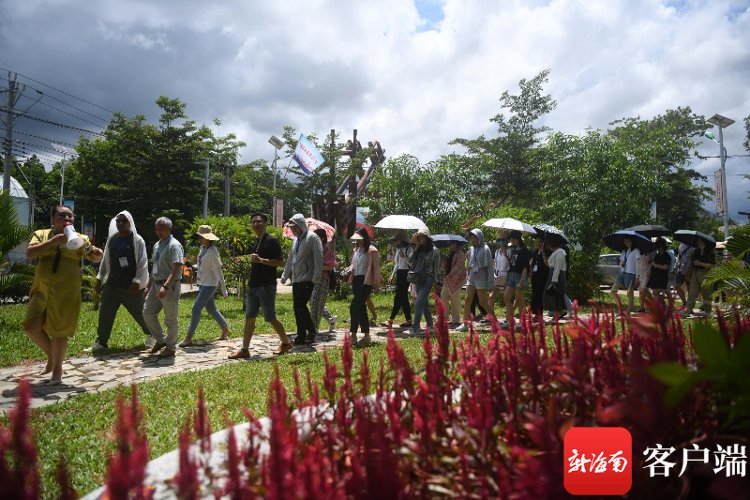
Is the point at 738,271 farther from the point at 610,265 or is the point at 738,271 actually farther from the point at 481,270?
the point at 610,265

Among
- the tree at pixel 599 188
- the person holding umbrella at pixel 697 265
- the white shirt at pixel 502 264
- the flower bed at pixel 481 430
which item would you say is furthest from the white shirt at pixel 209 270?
the tree at pixel 599 188

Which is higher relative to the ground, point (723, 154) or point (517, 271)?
point (723, 154)

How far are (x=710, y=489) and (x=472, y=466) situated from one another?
22.6 inches

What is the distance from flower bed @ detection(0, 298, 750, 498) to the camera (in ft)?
3.49

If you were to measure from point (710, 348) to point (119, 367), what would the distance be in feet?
21.7

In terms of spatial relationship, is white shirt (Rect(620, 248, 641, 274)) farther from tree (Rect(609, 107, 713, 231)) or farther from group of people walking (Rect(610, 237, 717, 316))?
tree (Rect(609, 107, 713, 231))

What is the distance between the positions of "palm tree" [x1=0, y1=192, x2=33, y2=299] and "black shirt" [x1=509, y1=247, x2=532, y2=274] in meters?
9.11

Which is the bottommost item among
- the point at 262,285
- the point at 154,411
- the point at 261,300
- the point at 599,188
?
the point at 154,411

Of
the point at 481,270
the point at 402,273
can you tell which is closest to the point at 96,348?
the point at 402,273

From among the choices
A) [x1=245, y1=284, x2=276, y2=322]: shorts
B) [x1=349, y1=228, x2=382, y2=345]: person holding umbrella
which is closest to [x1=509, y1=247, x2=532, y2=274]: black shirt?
[x1=349, y1=228, x2=382, y2=345]: person holding umbrella

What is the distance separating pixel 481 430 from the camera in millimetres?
1387

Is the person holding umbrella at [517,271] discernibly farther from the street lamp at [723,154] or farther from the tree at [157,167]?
the tree at [157,167]

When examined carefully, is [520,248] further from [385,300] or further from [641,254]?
[385,300]

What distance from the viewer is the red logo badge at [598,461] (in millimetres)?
1287
